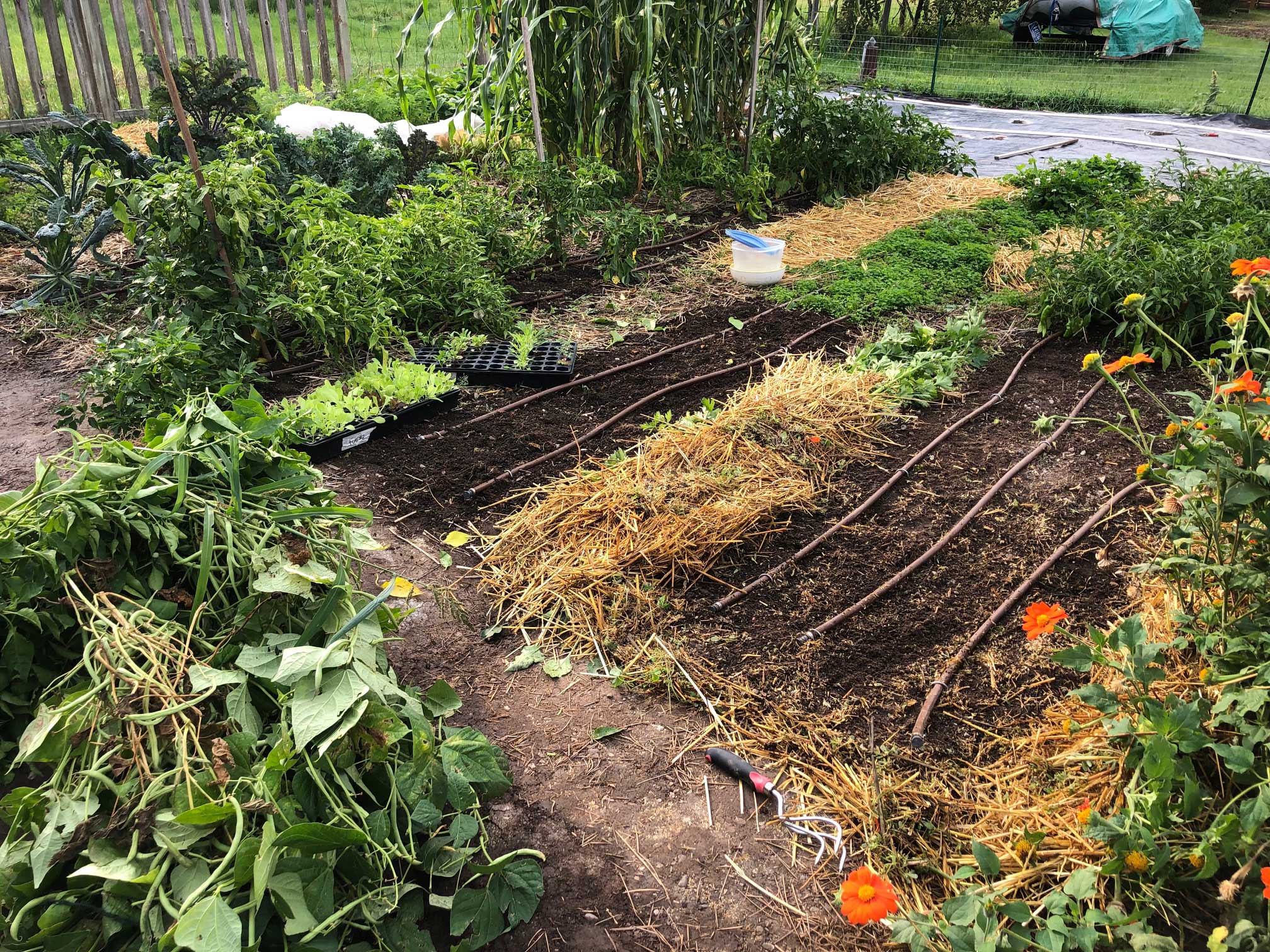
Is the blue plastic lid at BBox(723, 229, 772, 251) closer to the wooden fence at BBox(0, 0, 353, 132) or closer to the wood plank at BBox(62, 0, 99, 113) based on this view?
the wooden fence at BBox(0, 0, 353, 132)

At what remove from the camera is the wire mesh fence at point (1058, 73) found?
32.1 feet

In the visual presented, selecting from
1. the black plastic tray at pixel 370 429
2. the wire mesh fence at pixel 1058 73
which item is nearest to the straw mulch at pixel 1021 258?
the black plastic tray at pixel 370 429

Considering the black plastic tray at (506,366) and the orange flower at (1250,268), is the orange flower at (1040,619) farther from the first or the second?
the black plastic tray at (506,366)

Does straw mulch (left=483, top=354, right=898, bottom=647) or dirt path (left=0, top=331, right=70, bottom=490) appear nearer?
straw mulch (left=483, top=354, right=898, bottom=647)

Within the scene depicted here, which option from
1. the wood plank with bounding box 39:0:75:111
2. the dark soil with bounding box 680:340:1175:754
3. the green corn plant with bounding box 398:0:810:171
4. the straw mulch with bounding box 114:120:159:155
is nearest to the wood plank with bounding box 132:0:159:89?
the straw mulch with bounding box 114:120:159:155

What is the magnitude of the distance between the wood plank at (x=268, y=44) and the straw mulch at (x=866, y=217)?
5.17 metres

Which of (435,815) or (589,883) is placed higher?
(435,815)

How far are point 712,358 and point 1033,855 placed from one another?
271 centimetres

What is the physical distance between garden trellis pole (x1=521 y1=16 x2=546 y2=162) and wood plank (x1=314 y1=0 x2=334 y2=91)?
154 inches

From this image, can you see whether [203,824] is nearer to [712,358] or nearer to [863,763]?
[863,763]

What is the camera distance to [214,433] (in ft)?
6.21

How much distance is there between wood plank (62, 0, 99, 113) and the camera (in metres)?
6.80

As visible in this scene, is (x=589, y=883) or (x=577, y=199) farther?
(x=577, y=199)

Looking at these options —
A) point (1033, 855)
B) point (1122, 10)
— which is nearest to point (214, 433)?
point (1033, 855)
